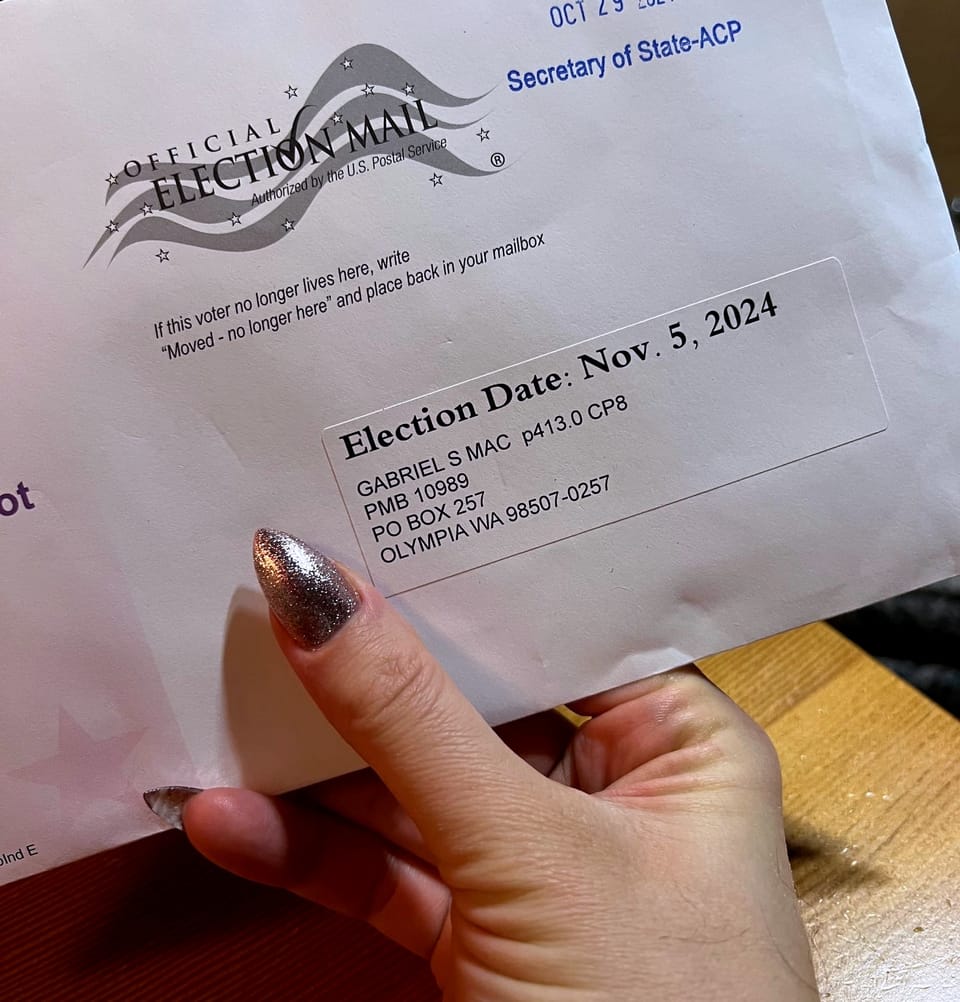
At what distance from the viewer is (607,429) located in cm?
34

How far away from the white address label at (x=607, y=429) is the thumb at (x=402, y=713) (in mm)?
41

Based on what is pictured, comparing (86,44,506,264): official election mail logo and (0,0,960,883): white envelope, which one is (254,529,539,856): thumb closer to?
(0,0,960,883): white envelope

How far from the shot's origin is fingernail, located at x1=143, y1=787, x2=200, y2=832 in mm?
339

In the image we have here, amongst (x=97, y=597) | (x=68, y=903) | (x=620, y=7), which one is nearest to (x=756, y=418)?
(x=620, y=7)

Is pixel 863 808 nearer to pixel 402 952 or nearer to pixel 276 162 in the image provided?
pixel 402 952

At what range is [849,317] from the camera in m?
0.35

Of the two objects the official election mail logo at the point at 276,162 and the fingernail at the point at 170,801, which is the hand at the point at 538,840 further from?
the official election mail logo at the point at 276,162

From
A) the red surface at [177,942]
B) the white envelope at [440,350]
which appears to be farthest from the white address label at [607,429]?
the red surface at [177,942]

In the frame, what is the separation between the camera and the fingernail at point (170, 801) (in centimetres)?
34

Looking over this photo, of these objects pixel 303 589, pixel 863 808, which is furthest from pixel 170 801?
pixel 863 808

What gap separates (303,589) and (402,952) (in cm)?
24

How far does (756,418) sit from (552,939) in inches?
8.9

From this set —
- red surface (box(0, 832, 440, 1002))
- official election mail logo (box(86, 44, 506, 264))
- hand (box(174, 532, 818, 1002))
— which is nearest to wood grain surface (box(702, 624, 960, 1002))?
hand (box(174, 532, 818, 1002))

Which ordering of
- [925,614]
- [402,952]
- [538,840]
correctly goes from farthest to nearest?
1. [925,614]
2. [402,952]
3. [538,840]
